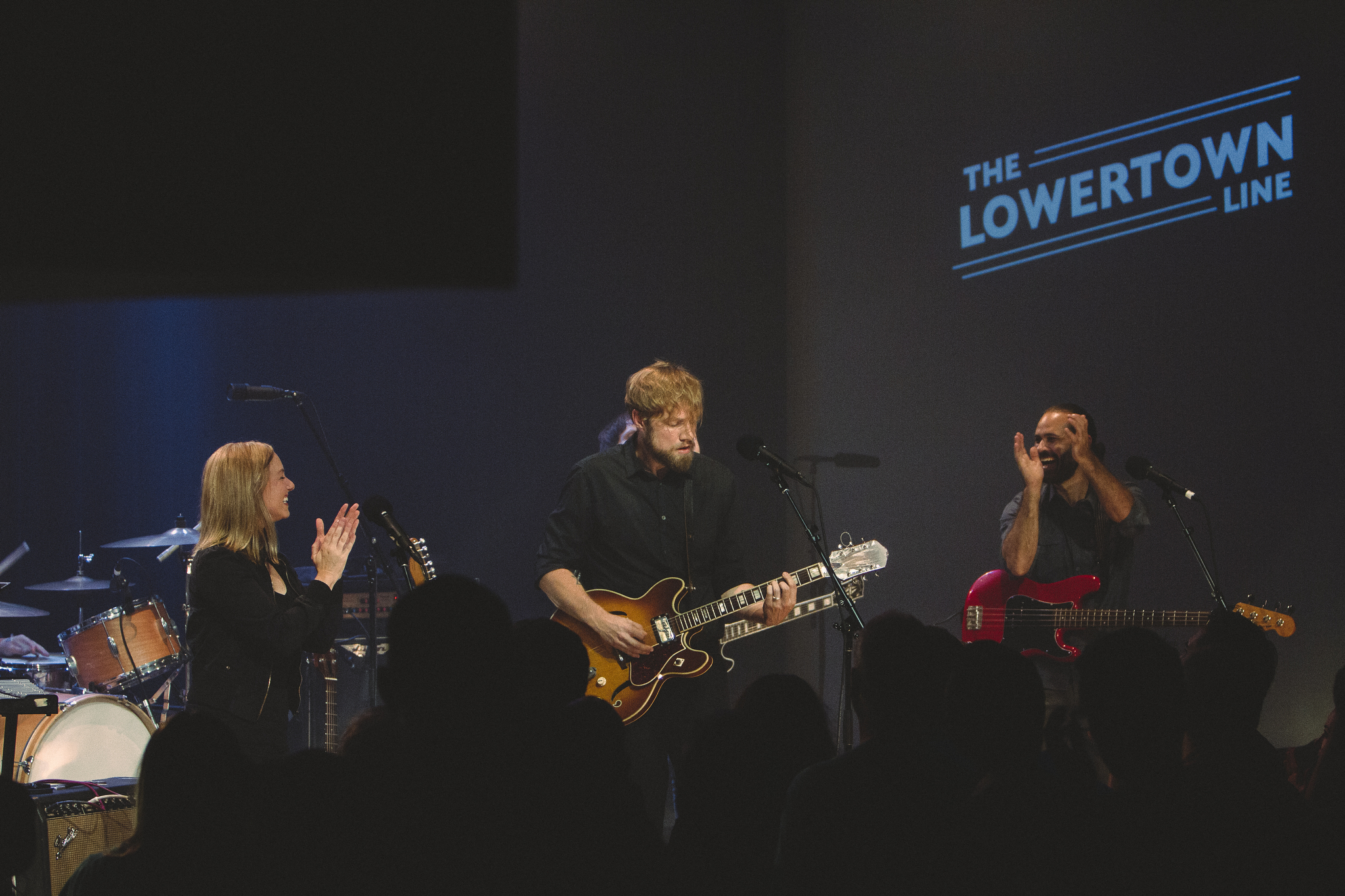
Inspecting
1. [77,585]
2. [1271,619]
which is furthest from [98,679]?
[1271,619]

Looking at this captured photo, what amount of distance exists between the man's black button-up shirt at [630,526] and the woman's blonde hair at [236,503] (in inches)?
39.5

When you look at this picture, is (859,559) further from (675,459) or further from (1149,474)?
(1149,474)

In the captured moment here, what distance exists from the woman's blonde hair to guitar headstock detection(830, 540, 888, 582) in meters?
2.09

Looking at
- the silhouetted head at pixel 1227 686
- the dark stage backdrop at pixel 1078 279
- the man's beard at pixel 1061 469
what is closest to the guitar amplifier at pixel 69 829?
the silhouetted head at pixel 1227 686

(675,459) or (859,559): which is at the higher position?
(675,459)

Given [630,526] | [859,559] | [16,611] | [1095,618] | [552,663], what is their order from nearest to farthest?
[552,663], [630,526], [859,559], [1095,618], [16,611]

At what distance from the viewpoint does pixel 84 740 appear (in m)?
5.23

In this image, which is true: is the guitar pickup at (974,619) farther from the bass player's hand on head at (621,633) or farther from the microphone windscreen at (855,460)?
the microphone windscreen at (855,460)

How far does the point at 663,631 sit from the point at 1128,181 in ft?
11.9

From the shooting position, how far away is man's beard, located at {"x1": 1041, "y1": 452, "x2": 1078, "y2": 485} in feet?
17.1

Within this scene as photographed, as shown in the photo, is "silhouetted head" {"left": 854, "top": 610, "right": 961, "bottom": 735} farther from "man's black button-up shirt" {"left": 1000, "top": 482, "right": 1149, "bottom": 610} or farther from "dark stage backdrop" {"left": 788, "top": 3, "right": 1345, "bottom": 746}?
"dark stage backdrop" {"left": 788, "top": 3, "right": 1345, "bottom": 746}

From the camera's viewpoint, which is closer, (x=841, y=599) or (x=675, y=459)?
(x=841, y=599)

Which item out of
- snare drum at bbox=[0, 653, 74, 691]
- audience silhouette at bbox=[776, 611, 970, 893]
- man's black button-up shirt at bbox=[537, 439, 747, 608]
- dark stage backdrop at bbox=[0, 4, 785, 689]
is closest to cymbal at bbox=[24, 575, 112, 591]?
snare drum at bbox=[0, 653, 74, 691]

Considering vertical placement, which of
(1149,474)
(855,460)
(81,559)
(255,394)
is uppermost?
(255,394)
